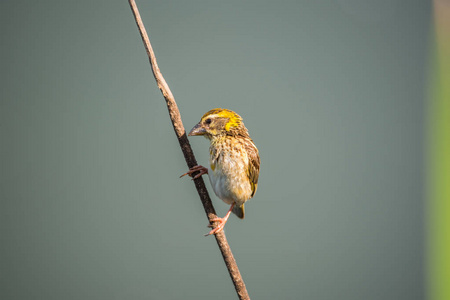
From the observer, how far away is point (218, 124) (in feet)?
→ 7.27

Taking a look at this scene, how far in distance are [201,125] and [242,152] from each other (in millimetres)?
296

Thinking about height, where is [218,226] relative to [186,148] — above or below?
below

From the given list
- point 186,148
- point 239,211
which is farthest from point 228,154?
point 239,211

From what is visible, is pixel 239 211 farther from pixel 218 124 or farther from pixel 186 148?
pixel 186 148

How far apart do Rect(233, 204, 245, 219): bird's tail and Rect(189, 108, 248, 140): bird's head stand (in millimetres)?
520

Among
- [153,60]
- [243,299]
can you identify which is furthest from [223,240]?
[153,60]

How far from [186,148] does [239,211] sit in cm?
80

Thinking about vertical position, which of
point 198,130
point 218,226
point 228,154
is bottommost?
point 218,226

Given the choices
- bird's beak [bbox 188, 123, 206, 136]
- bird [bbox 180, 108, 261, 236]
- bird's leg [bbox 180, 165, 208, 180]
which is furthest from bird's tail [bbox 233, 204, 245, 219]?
bird's beak [bbox 188, 123, 206, 136]

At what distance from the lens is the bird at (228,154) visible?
2.20 meters

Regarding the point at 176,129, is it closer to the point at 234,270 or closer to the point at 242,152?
the point at 242,152

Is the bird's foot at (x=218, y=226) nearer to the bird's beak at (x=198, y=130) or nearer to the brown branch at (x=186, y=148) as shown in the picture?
the brown branch at (x=186, y=148)

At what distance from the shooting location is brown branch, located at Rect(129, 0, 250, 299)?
5.69 ft

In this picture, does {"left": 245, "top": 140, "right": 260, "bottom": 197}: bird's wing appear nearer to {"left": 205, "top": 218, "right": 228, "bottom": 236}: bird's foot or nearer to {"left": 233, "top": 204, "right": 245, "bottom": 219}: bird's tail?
{"left": 233, "top": 204, "right": 245, "bottom": 219}: bird's tail
